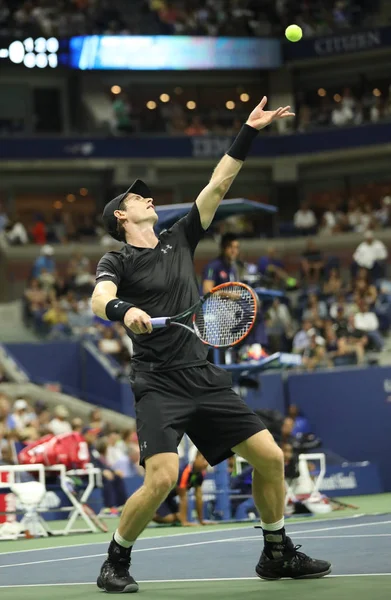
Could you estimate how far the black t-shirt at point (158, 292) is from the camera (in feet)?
21.8

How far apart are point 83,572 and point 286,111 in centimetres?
342

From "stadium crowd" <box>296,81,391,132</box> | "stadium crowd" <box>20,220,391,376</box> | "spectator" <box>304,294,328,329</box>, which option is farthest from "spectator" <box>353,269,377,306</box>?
"stadium crowd" <box>296,81,391,132</box>

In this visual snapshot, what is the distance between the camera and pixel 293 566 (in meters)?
6.68

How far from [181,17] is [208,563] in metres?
29.9

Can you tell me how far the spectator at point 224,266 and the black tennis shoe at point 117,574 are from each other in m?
6.23

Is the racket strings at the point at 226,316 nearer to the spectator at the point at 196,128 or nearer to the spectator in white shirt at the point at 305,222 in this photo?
the spectator in white shirt at the point at 305,222

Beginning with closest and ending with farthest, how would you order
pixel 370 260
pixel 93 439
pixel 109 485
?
pixel 109 485 < pixel 93 439 < pixel 370 260

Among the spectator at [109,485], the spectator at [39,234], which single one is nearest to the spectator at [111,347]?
the spectator at [109,485]

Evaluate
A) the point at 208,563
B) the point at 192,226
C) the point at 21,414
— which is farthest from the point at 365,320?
the point at 192,226

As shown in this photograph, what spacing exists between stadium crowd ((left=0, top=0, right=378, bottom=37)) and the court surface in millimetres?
23845

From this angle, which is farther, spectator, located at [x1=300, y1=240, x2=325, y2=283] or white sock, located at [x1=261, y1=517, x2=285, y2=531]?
spectator, located at [x1=300, y1=240, x2=325, y2=283]

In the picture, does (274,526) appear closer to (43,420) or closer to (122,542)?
(122,542)

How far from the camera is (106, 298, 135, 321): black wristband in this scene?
6074 mm

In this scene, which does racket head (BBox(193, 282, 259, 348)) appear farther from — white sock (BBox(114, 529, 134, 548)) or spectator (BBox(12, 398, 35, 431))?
spectator (BBox(12, 398, 35, 431))
